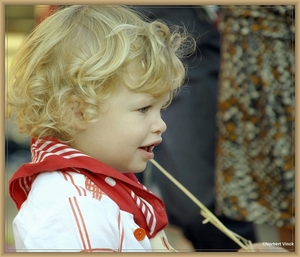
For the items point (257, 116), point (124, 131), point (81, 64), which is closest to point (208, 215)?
point (257, 116)

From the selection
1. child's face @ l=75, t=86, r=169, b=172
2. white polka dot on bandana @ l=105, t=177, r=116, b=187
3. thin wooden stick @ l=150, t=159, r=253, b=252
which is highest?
child's face @ l=75, t=86, r=169, b=172

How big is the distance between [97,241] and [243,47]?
36.5 inches

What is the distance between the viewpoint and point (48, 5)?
1.33 m

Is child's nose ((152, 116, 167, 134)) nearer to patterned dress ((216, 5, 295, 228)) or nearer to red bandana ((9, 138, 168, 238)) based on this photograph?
red bandana ((9, 138, 168, 238))

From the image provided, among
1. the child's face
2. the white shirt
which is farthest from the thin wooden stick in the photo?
the white shirt

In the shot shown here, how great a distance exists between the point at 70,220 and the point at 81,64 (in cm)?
30

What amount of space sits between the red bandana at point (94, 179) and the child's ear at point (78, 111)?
0.05 m

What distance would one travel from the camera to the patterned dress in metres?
1.72

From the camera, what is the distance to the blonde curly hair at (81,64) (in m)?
1.14

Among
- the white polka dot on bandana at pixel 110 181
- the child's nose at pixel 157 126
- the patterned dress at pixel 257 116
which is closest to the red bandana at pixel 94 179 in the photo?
the white polka dot on bandana at pixel 110 181

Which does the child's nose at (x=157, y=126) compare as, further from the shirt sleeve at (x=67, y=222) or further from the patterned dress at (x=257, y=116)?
the patterned dress at (x=257, y=116)

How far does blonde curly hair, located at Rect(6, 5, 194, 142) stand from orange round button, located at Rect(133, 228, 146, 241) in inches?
8.8

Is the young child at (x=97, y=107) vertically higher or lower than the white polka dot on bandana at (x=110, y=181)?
higher

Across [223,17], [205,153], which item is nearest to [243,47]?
[223,17]
